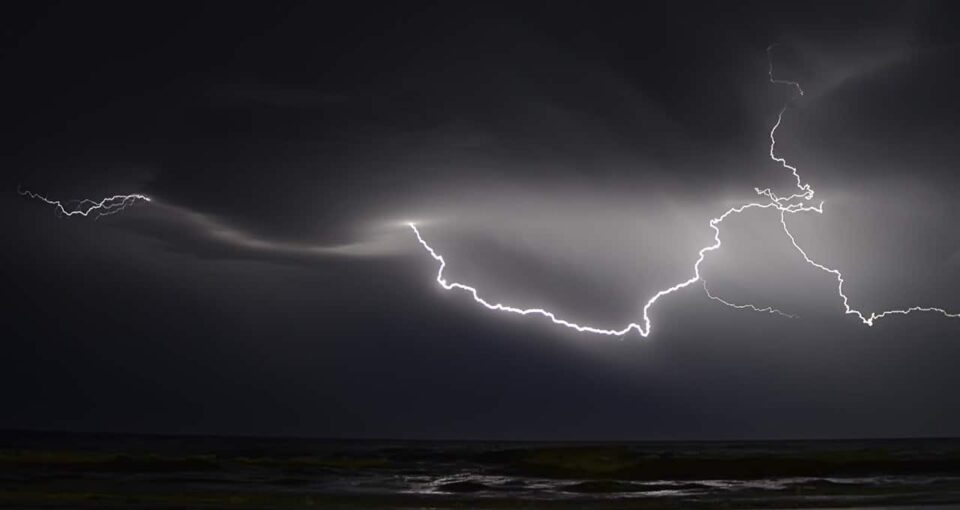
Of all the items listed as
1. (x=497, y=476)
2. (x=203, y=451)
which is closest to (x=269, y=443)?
(x=203, y=451)

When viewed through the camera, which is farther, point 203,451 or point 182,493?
point 203,451

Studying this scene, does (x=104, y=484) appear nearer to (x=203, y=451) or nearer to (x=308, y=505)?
(x=308, y=505)

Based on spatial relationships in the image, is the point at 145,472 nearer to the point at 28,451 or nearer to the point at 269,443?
the point at 28,451

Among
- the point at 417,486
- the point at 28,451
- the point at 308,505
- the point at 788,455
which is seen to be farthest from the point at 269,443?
the point at 308,505

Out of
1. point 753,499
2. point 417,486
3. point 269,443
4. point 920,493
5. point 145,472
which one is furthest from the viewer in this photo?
point 269,443

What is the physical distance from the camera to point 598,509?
398 inches

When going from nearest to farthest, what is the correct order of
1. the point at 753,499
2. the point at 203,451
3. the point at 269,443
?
the point at 753,499
the point at 203,451
the point at 269,443

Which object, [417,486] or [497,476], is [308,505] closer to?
[417,486]

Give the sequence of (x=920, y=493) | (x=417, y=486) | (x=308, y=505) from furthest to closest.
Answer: (x=417, y=486) → (x=920, y=493) → (x=308, y=505)

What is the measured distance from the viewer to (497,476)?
16719 mm

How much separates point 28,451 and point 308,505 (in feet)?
42.2

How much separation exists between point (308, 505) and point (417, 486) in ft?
12.5

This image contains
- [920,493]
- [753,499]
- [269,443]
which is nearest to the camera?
[753,499]

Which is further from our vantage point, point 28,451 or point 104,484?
point 28,451
